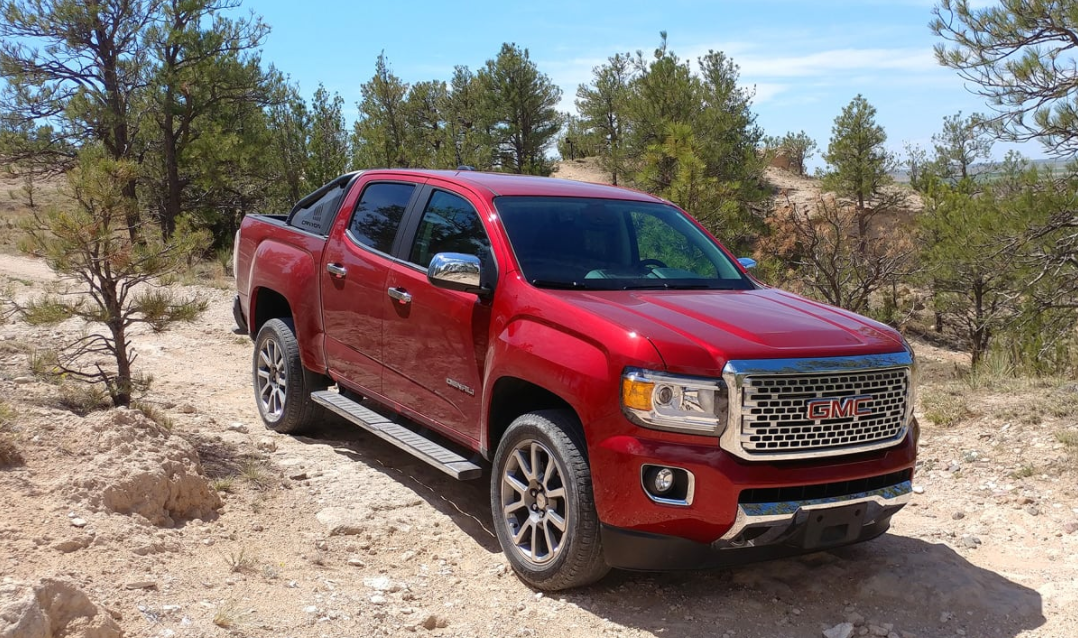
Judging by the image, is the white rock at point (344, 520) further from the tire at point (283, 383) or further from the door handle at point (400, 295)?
the tire at point (283, 383)

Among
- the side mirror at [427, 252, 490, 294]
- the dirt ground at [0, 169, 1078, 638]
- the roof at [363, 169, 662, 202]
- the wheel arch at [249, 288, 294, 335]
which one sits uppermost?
the roof at [363, 169, 662, 202]

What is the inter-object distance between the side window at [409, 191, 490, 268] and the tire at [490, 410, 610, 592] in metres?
1.12

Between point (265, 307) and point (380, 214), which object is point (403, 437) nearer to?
point (380, 214)

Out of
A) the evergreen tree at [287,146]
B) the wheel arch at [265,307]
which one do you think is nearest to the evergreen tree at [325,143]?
the evergreen tree at [287,146]

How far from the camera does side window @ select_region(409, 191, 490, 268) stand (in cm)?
483

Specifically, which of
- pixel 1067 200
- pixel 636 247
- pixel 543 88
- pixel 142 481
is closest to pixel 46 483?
pixel 142 481

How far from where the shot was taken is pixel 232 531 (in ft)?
14.9

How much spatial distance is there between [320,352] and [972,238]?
46.4 ft

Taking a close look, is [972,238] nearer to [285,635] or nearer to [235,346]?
[235,346]

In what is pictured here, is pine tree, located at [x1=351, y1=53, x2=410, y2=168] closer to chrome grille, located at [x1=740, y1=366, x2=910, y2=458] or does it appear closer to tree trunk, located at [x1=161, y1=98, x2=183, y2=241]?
tree trunk, located at [x1=161, y1=98, x2=183, y2=241]

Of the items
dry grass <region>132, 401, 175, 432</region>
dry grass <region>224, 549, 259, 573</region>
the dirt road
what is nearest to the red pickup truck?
the dirt road

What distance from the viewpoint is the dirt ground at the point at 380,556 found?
3.72m

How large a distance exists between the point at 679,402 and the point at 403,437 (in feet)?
6.81

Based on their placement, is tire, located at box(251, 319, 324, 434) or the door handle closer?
the door handle
